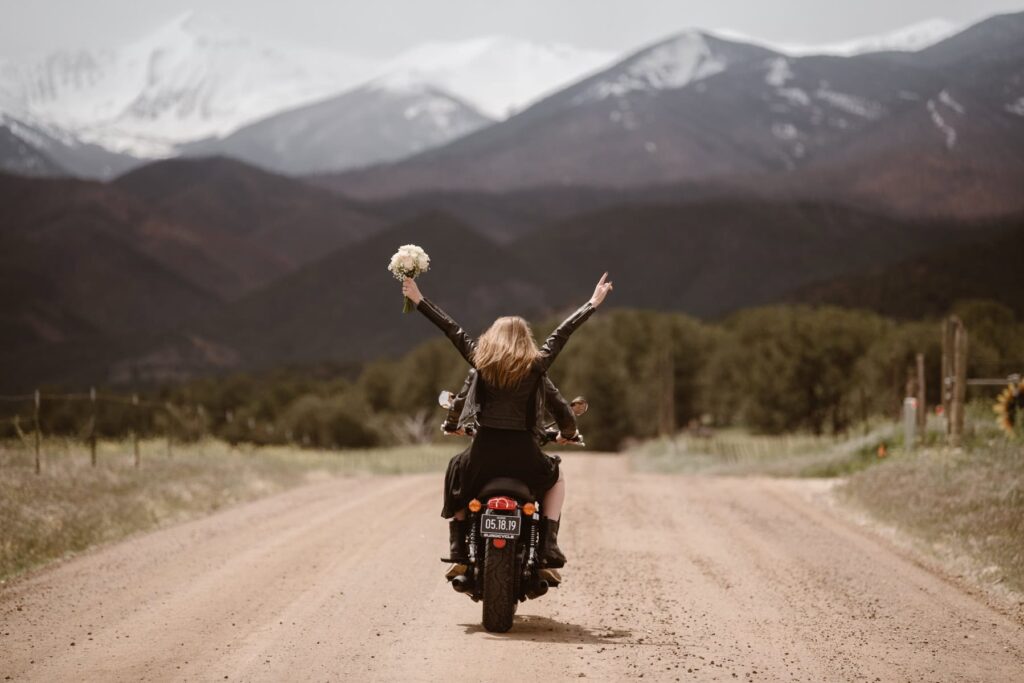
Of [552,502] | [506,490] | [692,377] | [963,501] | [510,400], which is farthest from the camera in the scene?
[692,377]

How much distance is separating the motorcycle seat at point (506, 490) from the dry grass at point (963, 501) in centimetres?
484

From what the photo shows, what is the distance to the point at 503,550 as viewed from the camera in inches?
353

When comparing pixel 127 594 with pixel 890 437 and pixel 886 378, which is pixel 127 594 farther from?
pixel 886 378

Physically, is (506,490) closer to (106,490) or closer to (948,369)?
(106,490)

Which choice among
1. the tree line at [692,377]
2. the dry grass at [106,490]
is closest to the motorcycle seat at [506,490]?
the dry grass at [106,490]

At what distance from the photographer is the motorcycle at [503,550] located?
352 inches

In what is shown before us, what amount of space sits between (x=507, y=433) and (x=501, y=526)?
684 mm

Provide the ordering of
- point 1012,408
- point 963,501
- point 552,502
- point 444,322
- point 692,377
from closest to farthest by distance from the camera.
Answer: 1. point 444,322
2. point 552,502
3. point 963,501
4. point 1012,408
5. point 692,377

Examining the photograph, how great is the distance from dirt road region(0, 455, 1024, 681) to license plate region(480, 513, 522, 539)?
0.70 m

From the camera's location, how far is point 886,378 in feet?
286

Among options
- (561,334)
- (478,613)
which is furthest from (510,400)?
(478,613)

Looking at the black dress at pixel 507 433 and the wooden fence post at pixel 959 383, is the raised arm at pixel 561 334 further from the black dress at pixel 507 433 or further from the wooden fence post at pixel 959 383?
the wooden fence post at pixel 959 383

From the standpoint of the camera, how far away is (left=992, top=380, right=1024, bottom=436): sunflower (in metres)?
20.3

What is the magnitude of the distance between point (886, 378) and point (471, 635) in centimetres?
8225
